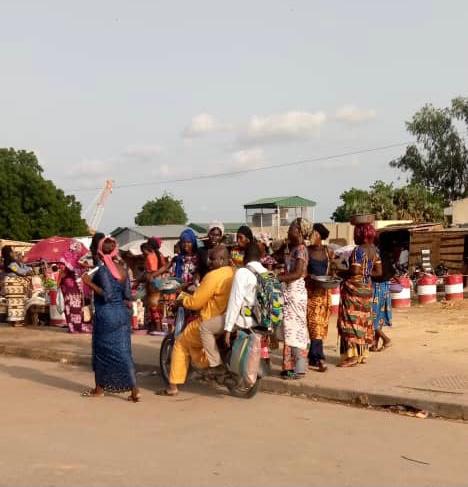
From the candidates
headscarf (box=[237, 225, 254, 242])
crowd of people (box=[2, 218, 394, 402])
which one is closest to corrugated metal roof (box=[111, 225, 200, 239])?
headscarf (box=[237, 225, 254, 242])

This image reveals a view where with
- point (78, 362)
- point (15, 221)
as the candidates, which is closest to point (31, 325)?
point (78, 362)

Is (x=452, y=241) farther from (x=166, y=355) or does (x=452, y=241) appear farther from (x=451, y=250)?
(x=166, y=355)

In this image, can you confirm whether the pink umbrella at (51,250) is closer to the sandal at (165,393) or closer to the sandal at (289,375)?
the sandal at (165,393)

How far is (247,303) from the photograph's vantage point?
7418 millimetres

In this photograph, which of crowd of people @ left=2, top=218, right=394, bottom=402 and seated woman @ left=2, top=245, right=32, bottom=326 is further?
seated woman @ left=2, top=245, right=32, bottom=326

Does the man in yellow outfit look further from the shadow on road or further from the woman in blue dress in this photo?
the shadow on road

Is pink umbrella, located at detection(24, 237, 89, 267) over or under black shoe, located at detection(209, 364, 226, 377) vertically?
A: over

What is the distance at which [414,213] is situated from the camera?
44.7 metres

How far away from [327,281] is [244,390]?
1.61 meters

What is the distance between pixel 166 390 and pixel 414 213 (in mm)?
38687

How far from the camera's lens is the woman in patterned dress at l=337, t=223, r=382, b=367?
8539mm

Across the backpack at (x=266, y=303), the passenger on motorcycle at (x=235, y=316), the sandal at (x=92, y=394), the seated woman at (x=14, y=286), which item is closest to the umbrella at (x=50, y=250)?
the seated woman at (x=14, y=286)

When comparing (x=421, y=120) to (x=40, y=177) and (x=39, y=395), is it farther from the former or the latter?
(x=39, y=395)

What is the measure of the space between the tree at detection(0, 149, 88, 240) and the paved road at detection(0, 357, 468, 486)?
49.5m
